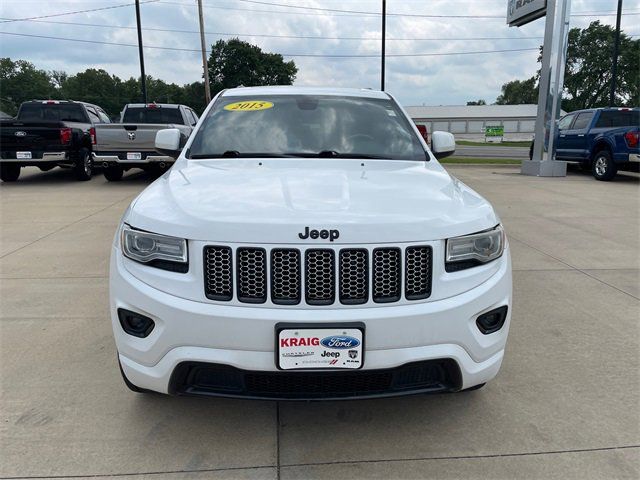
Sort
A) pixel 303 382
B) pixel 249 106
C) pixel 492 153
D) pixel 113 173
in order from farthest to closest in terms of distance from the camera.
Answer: pixel 492 153
pixel 113 173
pixel 249 106
pixel 303 382

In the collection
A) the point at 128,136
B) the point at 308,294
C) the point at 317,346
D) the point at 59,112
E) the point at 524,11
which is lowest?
the point at 317,346

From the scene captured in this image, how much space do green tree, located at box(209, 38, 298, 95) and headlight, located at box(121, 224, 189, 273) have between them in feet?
249

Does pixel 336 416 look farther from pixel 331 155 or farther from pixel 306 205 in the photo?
pixel 331 155

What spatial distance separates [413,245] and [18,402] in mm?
2296

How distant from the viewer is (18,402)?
2811 mm

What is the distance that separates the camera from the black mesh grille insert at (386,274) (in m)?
2.18

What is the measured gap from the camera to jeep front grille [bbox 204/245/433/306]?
7.04ft

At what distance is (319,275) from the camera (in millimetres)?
2154

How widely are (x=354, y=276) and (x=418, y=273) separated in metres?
0.28

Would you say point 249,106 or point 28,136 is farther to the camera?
point 28,136

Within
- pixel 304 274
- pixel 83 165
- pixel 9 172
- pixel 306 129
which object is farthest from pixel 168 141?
pixel 9 172

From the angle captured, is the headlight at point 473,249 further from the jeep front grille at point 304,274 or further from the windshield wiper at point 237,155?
the windshield wiper at point 237,155

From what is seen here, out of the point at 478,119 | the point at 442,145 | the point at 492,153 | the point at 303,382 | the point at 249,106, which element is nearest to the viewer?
the point at 303,382

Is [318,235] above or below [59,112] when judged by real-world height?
below
